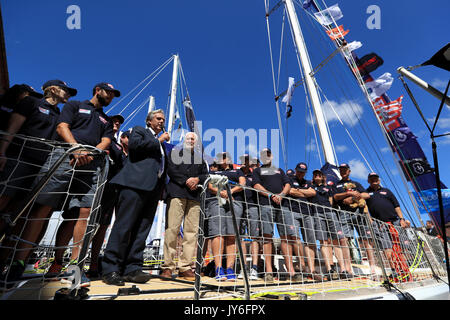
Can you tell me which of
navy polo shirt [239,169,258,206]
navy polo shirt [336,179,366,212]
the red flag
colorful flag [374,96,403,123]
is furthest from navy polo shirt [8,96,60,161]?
colorful flag [374,96,403,123]

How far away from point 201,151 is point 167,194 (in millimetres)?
753

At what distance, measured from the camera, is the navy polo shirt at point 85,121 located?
1.97m

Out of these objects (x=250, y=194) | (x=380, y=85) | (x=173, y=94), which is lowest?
(x=250, y=194)

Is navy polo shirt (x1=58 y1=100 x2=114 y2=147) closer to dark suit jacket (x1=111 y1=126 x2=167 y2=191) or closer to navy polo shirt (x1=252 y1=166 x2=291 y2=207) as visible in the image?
dark suit jacket (x1=111 y1=126 x2=167 y2=191)

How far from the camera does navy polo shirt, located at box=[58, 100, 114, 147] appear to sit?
6.46 ft

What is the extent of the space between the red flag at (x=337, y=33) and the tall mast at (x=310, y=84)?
161 centimetres

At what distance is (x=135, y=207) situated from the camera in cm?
195

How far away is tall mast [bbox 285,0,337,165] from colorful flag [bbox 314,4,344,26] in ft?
4.02

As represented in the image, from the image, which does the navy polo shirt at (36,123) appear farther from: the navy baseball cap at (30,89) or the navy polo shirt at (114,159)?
the navy polo shirt at (114,159)

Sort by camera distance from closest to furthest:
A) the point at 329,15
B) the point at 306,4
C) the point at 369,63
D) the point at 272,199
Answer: the point at 272,199
the point at 329,15
the point at 306,4
the point at 369,63

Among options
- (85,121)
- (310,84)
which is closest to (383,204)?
(85,121)

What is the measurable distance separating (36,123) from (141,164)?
969 millimetres

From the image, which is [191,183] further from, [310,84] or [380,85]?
[380,85]
